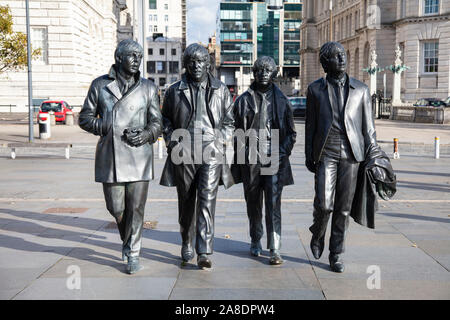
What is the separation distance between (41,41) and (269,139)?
33554 millimetres

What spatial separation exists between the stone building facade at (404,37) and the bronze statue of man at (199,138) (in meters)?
35.7

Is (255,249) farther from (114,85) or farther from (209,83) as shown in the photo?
(114,85)

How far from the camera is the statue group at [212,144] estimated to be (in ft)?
18.0

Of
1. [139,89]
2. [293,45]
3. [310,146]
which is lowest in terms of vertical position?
[310,146]

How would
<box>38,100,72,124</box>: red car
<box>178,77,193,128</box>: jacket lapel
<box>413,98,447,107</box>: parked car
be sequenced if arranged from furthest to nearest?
<box>413,98,447,107</box>: parked car < <box>38,100,72,124</box>: red car < <box>178,77,193,128</box>: jacket lapel

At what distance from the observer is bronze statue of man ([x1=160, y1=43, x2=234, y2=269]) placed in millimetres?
5629

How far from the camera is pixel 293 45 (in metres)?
115

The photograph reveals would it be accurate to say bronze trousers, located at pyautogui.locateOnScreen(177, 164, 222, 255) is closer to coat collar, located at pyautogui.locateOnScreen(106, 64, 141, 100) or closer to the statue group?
the statue group

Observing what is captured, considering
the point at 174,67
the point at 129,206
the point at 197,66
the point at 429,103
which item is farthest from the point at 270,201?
the point at 174,67

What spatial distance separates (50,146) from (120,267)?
14069 millimetres

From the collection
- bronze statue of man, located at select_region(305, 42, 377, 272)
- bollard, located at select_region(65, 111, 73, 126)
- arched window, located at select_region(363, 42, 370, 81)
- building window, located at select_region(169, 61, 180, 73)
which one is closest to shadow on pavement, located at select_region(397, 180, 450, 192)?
bronze statue of man, located at select_region(305, 42, 377, 272)

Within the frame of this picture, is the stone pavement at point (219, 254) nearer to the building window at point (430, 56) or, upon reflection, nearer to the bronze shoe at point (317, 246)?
the bronze shoe at point (317, 246)
